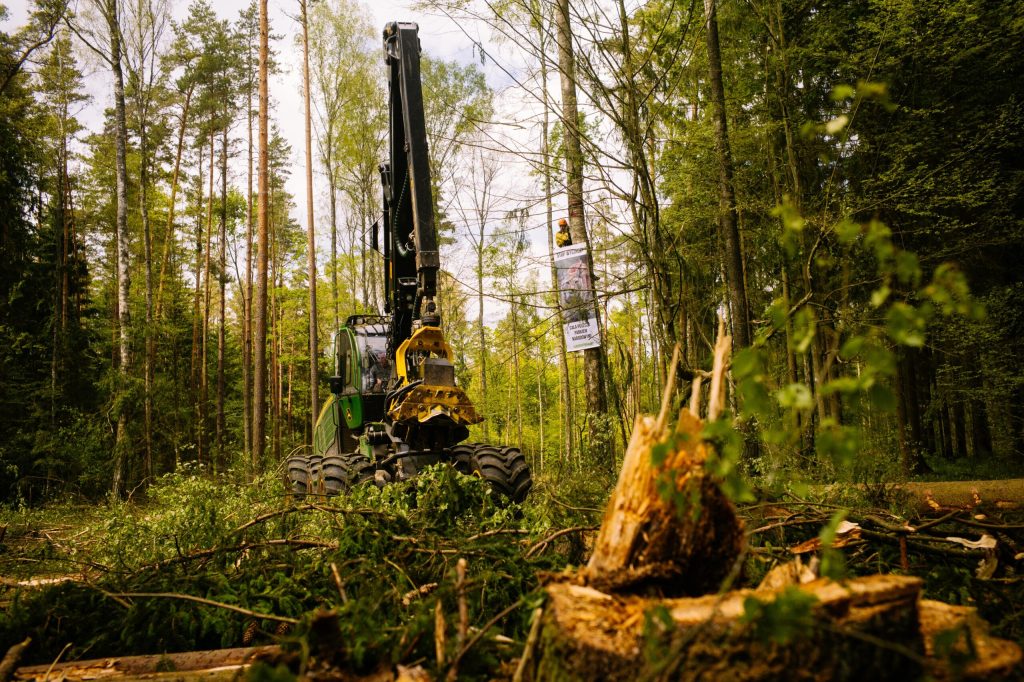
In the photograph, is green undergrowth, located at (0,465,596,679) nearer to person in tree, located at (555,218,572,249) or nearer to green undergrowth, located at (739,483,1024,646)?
green undergrowth, located at (739,483,1024,646)

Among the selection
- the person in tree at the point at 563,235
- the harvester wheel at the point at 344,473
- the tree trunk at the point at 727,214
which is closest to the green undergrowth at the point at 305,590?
the harvester wheel at the point at 344,473

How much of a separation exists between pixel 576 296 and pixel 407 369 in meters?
2.57

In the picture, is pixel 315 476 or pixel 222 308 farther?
pixel 222 308

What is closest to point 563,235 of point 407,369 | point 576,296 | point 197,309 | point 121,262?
point 576,296

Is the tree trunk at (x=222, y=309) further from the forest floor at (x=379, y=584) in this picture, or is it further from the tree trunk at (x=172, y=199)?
the forest floor at (x=379, y=584)

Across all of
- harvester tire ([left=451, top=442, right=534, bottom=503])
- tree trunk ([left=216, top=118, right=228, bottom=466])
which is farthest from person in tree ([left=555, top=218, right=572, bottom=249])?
tree trunk ([left=216, top=118, right=228, bottom=466])

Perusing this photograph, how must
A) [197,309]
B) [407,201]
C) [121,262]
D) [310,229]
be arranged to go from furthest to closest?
[197,309] → [310,229] → [121,262] → [407,201]

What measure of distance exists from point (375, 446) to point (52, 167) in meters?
18.4

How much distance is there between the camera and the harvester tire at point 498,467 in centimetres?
608

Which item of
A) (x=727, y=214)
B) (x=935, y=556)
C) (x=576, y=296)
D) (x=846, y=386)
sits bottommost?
(x=935, y=556)

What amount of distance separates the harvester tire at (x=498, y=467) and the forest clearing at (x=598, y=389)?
1.7 inches

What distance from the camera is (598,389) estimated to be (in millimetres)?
8570

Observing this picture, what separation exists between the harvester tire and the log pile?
4182 mm

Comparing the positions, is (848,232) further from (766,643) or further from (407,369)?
(407,369)
